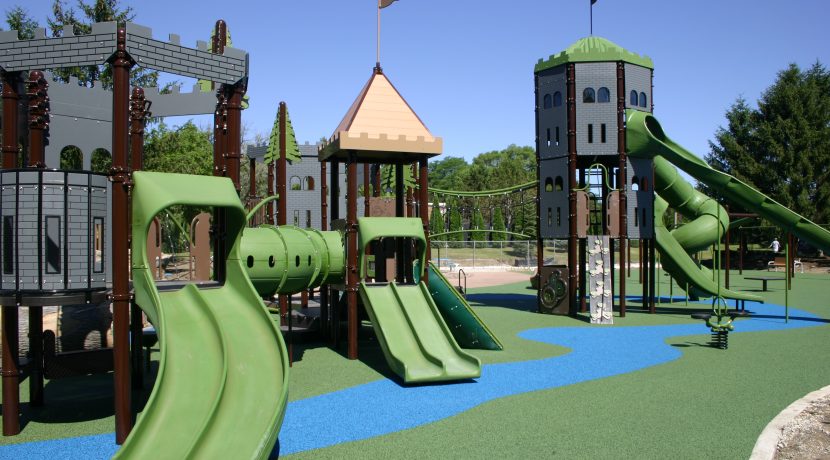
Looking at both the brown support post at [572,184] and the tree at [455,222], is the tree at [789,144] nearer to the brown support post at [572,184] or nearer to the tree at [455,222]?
the tree at [455,222]

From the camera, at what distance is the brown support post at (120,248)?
835cm

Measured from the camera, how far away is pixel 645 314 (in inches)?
880

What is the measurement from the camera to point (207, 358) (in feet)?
26.8

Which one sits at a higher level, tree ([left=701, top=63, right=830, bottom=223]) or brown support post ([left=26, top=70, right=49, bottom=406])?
tree ([left=701, top=63, right=830, bottom=223])

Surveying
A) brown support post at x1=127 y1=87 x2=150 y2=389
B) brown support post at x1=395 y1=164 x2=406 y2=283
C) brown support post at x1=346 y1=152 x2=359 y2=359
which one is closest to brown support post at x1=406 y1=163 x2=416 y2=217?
brown support post at x1=395 y1=164 x2=406 y2=283

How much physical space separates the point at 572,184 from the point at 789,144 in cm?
4438

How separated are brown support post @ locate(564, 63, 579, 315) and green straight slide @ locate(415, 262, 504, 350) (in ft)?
23.3

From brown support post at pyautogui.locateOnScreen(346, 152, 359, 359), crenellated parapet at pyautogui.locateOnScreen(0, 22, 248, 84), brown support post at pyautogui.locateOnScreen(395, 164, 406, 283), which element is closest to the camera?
crenellated parapet at pyautogui.locateOnScreen(0, 22, 248, 84)

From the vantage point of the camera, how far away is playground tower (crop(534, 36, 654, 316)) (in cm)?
2153

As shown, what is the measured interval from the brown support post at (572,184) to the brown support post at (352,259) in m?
9.24

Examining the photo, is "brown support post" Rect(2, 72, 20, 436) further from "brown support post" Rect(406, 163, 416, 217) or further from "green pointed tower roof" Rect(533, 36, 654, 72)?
"green pointed tower roof" Rect(533, 36, 654, 72)

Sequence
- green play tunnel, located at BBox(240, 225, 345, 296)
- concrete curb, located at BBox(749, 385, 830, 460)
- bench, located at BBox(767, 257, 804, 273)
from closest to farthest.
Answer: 1. concrete curb, located at BBox(749, 385, 830, 460)
2. green play tunnel, located at BBox(240, 225, 345, 296)
3. bench, located at BBox(767, 257, 804, 273)

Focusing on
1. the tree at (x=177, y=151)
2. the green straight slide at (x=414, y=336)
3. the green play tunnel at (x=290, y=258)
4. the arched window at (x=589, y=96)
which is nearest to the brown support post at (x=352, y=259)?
the green straight slide at (x=414, y=336)

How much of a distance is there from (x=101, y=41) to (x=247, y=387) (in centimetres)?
484
